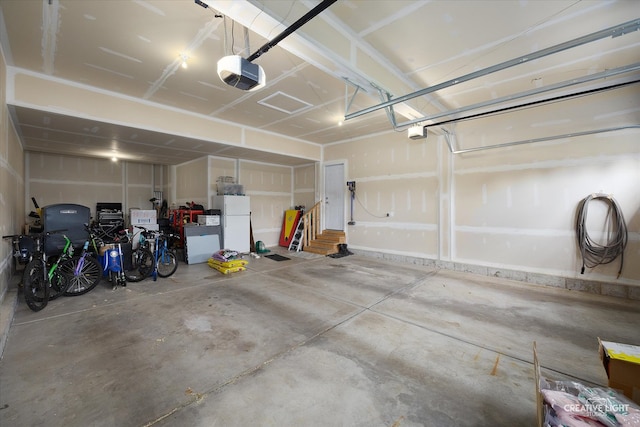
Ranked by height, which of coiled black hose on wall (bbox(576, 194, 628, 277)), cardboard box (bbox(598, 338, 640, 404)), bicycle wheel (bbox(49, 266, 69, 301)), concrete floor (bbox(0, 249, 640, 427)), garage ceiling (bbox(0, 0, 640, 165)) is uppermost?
garage ceiling (bbox(0, 0, 640, 165))

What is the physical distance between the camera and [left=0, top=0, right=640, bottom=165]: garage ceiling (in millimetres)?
2412

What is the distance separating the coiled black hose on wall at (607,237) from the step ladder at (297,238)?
5.90 metres

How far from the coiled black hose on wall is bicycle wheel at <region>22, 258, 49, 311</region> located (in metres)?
7.65

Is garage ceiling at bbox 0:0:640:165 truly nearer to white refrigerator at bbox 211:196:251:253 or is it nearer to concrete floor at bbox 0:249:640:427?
white refrigerator at bbox 211:196:251:253

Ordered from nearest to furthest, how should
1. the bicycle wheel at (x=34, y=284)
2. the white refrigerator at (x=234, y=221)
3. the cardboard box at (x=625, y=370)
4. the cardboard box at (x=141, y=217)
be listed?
1. the cardboard box at (x=625, y=370)
2. the bicycle wheel at (x=34, y=284)
3. the cardboard box at (x=141, y=217)
4. the white refrigerator at (x=234, y=221)

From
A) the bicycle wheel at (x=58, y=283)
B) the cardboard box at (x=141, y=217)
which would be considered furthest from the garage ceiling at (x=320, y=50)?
the bicycle wheel at (x=58, y=283)

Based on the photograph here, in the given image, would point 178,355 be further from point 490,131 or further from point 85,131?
point 490,131

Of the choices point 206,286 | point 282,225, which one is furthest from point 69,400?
point 282,225

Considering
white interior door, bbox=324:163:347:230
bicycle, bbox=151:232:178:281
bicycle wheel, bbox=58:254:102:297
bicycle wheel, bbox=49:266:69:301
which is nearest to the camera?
bicycle wheel, bbox=49:266:69:301

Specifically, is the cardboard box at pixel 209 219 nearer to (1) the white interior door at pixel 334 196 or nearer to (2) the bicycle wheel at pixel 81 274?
(2) the bicycle wheel at pixel 81 274

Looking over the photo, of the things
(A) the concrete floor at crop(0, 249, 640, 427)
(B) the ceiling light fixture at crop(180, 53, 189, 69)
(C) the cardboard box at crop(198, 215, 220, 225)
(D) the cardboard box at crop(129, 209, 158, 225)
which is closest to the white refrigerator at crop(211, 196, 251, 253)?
(C) the cardboard box at crop(198, 215, 220, 225)

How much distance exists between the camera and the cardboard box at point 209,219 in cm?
625

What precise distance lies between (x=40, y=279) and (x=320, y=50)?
433cm

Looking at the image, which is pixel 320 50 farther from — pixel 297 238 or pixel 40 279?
pixel 297 238
